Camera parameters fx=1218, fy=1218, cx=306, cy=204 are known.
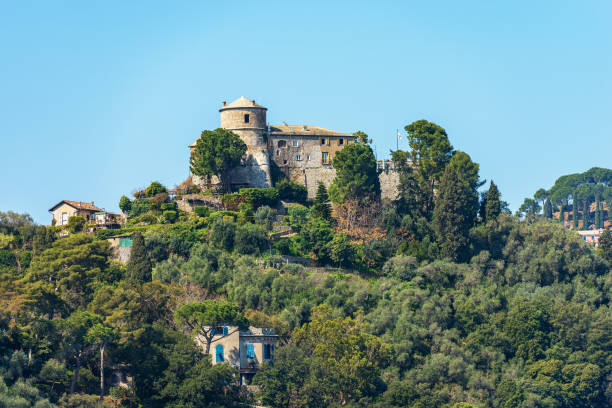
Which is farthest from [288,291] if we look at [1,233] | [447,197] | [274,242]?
[1,233]

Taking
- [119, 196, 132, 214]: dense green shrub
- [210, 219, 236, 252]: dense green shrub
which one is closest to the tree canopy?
[119, 196, 132, 214]: dense green shrub

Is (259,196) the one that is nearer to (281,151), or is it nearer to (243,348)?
(281,151)

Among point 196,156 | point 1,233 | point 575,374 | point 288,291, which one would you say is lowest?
point 575,374

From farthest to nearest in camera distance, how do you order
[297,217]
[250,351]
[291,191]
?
[291,191]
[297,217]
[250,351]

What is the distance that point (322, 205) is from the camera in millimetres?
78312

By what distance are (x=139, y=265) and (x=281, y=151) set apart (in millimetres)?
22180

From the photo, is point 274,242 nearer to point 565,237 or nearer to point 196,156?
point 196,156

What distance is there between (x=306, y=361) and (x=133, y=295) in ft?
30.1

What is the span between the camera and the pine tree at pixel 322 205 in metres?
77.8

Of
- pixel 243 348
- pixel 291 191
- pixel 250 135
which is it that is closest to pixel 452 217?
pixel 291 191

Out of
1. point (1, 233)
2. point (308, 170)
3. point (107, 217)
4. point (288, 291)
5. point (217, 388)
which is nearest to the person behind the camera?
point (217, 388)

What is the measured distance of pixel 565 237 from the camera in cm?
7762

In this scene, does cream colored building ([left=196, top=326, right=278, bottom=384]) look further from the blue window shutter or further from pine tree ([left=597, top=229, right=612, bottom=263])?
pine tree ([left=597, top=229, right=612, bottom=263])

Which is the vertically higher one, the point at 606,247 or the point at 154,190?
the point at 154,190
